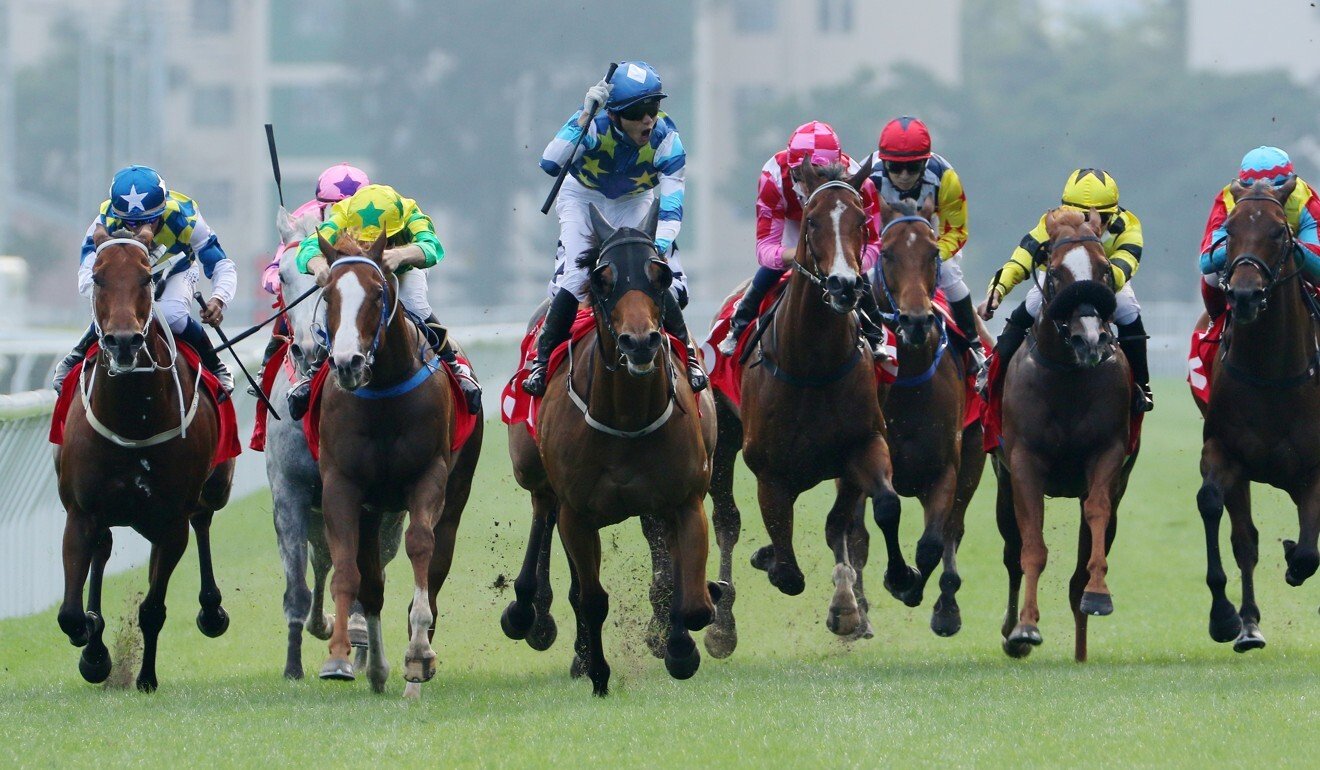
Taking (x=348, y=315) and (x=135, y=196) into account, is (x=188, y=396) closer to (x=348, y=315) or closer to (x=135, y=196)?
(x=135, y=196)

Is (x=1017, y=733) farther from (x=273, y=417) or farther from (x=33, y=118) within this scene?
(x=33, y=118)

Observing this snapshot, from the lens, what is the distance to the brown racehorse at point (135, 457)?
9.02 metres

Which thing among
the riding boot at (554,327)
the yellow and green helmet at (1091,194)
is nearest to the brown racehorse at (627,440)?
the riding boot at (554,327)

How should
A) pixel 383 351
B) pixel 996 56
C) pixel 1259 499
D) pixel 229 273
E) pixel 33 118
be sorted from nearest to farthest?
pixel 383 351 < pixel 229 273 < pixel 1259 499 < pixel 33 118 < pixel 996 56

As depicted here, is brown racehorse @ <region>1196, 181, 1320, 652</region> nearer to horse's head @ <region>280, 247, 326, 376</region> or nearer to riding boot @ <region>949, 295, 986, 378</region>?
riding boot @ <region>949, 295, 986, 378</region>

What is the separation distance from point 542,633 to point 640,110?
2.40m

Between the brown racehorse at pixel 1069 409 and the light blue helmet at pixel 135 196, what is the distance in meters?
3.69

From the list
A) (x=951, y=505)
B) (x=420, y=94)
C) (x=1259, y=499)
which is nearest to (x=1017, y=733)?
(x=951, y=505)

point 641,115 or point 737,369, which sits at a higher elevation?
point 641,115

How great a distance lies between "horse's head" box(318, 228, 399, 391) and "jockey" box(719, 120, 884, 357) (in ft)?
5.79

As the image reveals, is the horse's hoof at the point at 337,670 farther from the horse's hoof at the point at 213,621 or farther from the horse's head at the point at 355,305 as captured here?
the horse's hoof at the point at 213,621

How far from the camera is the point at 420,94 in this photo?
6419 centimetres

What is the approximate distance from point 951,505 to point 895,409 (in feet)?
1.62

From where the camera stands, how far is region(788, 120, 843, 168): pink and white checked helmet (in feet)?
32.2
